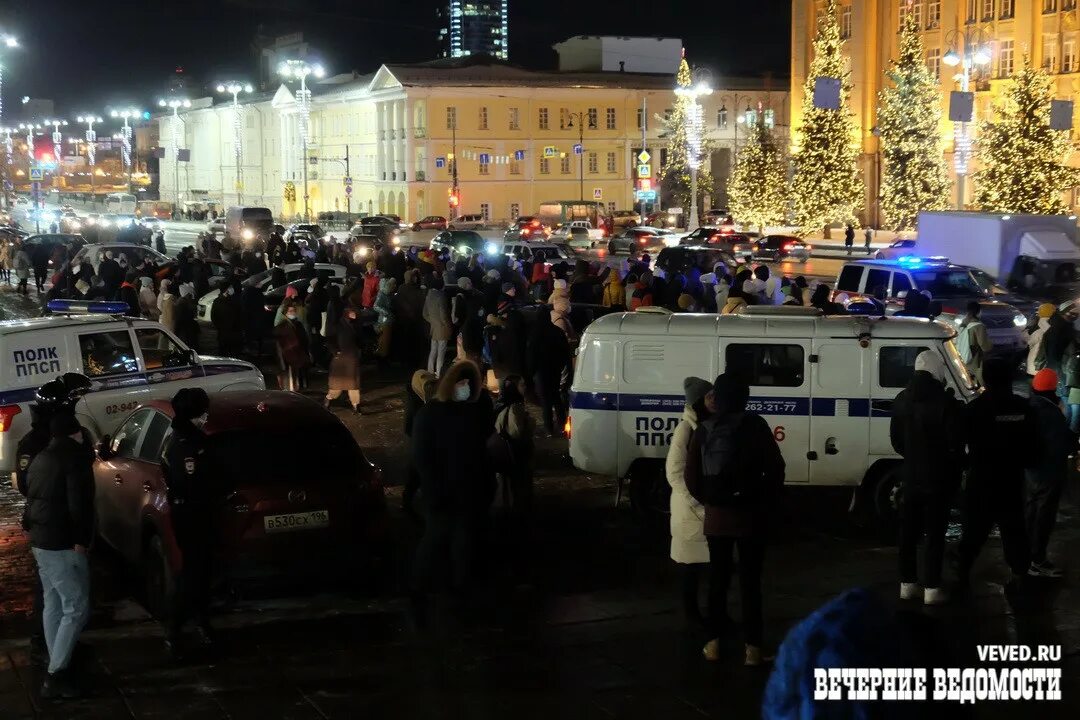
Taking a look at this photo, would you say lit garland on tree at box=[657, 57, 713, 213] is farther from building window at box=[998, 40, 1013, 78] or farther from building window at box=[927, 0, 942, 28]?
building window at box=[998, 40, 1013, 78]

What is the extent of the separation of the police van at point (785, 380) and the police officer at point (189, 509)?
14.5 feet

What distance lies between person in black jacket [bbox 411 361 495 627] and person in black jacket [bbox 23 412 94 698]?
82.3 inches

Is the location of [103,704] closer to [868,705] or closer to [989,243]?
[868,705]

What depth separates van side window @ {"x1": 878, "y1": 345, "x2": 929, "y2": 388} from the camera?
1157cm

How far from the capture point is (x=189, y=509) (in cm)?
827

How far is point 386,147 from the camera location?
9744 cm

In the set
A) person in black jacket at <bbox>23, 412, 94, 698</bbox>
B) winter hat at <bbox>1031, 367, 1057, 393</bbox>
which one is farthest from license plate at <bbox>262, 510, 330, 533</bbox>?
winter hat at <bbox>1031, 367, 1057, 393</bbox>

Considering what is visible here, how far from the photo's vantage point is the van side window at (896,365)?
11.6 metres

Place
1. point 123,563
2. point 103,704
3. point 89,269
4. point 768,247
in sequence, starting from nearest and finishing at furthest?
point 103,704
point 123,563
point 89,269
point 768,247

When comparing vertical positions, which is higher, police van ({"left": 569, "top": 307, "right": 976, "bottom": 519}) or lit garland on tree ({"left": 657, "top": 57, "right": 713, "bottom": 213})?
lit garland on tree ({"left": 657, "top": 57, "right": 713, "bottom": 213})

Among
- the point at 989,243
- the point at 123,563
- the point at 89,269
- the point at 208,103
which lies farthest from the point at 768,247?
the point at 208,103

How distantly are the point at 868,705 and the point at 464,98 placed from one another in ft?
305

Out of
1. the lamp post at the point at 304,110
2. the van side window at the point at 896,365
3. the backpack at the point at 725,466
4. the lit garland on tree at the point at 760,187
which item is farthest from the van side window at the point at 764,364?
the lamp post at the point at 304,110

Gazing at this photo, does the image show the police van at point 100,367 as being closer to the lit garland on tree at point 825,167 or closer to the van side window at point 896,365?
the van side window at point 896,365
